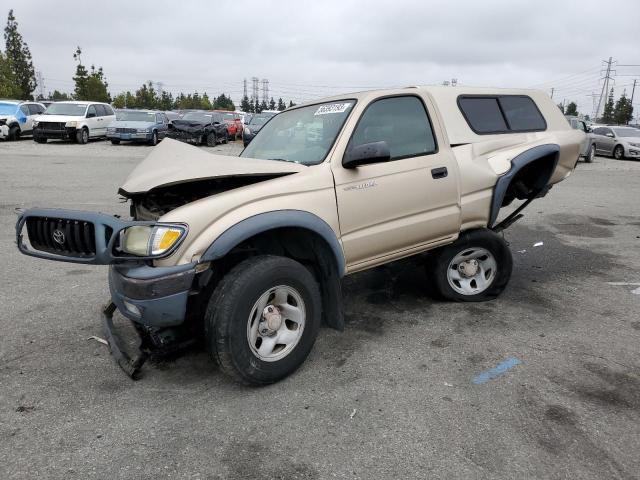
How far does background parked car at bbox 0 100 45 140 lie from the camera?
22406 millimetres

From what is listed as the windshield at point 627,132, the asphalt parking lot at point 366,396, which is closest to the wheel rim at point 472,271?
the asphalt parking lot at point 366,396

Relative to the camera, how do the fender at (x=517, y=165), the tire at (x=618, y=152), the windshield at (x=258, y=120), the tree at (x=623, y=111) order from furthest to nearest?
the tree at (x=623, y=111) → the windshield at (x=258, y=120) → the tire at (x=618, y=152) → the fender at (x=517, y=165)

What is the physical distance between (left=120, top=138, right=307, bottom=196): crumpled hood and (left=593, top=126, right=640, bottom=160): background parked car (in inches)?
896

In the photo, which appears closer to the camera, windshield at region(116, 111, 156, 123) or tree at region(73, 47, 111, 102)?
windshield at region(116, 111, 156, 123)

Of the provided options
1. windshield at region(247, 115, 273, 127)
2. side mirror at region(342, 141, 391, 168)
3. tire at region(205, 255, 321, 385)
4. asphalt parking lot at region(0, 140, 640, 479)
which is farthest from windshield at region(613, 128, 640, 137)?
tire at region(205, 255, 321, 385)

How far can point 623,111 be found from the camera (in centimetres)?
6322

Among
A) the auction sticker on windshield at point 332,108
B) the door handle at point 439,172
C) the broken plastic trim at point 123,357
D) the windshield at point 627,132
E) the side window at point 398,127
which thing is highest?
the auction sticker on windshield at point 332,108

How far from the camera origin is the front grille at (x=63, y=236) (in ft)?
9.70

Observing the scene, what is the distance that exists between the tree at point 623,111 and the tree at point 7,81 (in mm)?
66974

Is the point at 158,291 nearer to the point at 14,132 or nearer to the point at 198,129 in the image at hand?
the point at 198,129

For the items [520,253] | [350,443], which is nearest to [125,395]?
[350,443]

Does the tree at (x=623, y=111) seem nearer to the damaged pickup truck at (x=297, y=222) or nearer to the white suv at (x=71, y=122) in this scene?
the white suv at (x=71, y=122)

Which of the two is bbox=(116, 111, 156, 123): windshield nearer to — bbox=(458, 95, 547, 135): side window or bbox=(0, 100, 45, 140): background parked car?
bbox=(0, 100, 45, 140): background parked car

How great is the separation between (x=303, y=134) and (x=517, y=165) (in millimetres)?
2023
